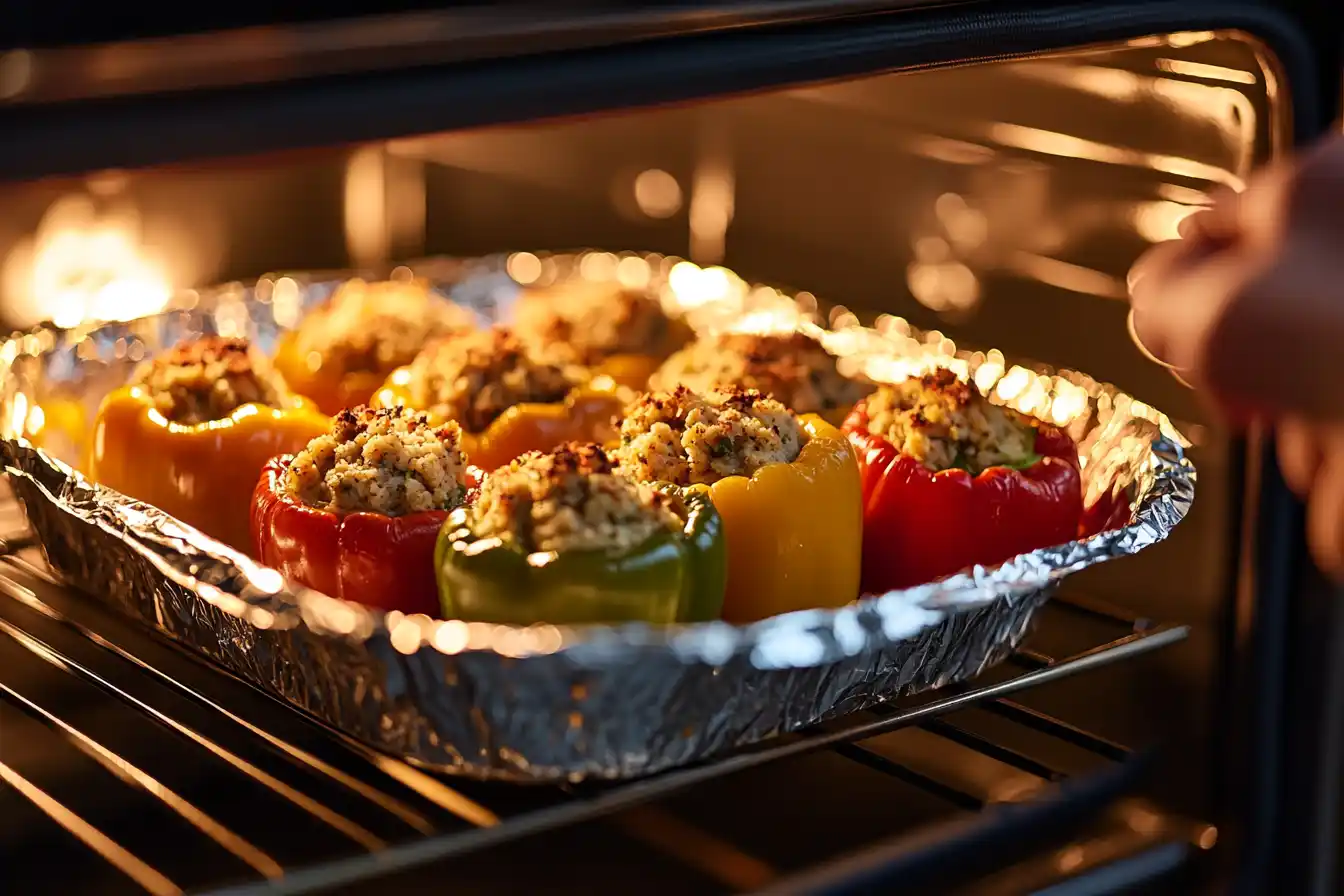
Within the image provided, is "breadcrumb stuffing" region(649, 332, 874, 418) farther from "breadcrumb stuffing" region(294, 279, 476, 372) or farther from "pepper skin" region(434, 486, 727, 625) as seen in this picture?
"pepper skin" region(434, 486, 727, 625)

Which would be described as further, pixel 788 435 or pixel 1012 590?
pixel 788 435

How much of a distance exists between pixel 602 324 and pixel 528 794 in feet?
1.67

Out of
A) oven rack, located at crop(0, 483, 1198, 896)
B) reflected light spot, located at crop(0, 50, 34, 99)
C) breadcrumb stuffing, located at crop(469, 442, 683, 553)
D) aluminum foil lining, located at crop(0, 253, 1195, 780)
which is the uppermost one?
reflected light spot, located at crop(0, 50, 34, 99)

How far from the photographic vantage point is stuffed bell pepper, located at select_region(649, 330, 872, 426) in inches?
55.6

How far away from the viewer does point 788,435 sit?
1.22 m

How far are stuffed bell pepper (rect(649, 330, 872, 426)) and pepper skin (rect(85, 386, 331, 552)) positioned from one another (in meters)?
0.34

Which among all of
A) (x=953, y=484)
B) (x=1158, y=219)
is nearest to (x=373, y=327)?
(x=953, y=484)

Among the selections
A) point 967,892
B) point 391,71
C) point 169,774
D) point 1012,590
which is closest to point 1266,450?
point 1012,590

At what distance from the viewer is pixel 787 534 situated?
115cm

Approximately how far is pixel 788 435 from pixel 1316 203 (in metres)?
0.48

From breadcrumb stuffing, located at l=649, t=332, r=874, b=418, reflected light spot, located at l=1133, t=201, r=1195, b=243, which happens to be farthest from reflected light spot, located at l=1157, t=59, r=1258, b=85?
breadcrumb stuffing, located at l=649, t=332, r=874, b=418

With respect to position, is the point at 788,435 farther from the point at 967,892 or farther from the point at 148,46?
the point at 148,46

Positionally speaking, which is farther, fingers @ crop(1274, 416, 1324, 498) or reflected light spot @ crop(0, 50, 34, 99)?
fingers @ crop(1274, 416, 1324, 498)

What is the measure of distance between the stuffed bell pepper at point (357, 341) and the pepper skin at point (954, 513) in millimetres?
484
